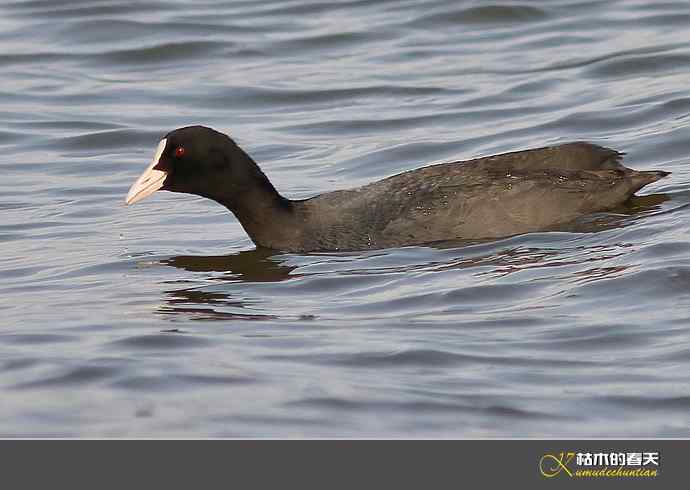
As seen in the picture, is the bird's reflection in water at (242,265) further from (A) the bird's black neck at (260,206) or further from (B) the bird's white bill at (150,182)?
(B) the bird's white bill at (150,182)

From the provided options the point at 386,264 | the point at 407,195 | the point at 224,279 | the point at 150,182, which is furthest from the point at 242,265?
the point at 407,195

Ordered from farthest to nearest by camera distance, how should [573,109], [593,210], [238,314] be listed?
[573,109] < [593,210] < [238,314]

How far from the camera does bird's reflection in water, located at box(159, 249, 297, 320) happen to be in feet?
26.2

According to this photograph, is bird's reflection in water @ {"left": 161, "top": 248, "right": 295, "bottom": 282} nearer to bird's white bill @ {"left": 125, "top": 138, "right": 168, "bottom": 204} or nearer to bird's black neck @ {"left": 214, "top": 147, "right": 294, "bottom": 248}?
bird's black neck @ {"left": 214, "top": 147, "right": 294, "bottom": 248}

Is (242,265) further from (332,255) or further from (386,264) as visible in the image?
(386,264)

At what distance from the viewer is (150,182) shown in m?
9.28

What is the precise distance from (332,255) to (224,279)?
0.69 metres

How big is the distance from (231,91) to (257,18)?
107 inches

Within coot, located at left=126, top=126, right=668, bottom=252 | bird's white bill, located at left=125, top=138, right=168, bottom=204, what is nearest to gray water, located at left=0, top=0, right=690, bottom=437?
coot, located at left=126, top=126, right=668, bottom=252
